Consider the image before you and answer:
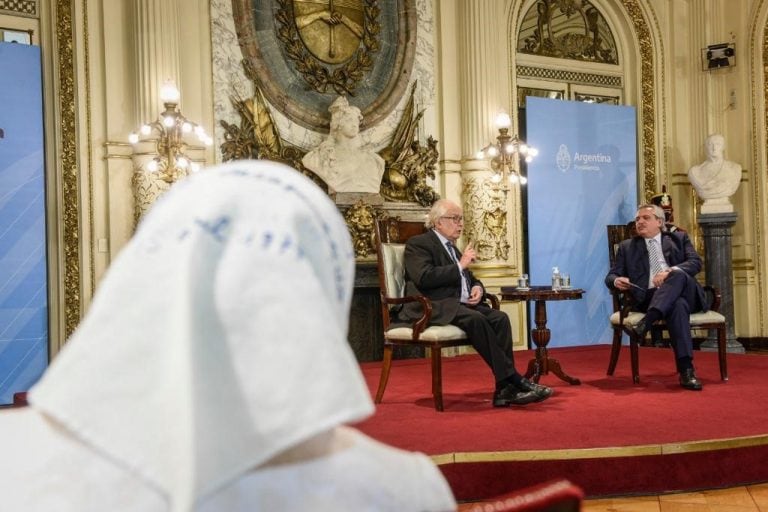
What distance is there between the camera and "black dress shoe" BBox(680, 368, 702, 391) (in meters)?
5.01

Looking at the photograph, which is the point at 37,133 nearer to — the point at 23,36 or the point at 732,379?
the point at 23,36

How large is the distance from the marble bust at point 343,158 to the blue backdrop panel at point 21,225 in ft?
6.88

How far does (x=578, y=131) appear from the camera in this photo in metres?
8.71

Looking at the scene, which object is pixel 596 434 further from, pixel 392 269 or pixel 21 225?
pixel 21 225

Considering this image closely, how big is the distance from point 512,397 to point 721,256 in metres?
4.85

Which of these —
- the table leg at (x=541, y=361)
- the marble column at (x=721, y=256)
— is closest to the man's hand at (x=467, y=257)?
the table leg at (x=541, y=361)

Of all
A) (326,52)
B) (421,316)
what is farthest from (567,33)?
(421,316)

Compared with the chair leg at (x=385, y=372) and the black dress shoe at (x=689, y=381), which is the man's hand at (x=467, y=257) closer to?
the chair leg at (x=385, y=372)

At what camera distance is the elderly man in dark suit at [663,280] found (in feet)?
16.6

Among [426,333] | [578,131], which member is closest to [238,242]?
[426,333]

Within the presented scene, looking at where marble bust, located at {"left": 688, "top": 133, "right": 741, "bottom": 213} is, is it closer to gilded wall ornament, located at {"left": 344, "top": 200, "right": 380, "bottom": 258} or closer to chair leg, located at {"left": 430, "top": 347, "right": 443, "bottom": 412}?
gilded wall ornament, located at {"left": 344, "top": 200, "right": 380, "bottom": 258}

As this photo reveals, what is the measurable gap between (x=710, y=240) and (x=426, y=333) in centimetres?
504

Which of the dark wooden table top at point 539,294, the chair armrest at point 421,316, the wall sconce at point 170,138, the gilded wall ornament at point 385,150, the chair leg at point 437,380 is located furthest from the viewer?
the gilded wall ornament at point 385,150

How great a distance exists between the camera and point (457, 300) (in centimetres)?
473
